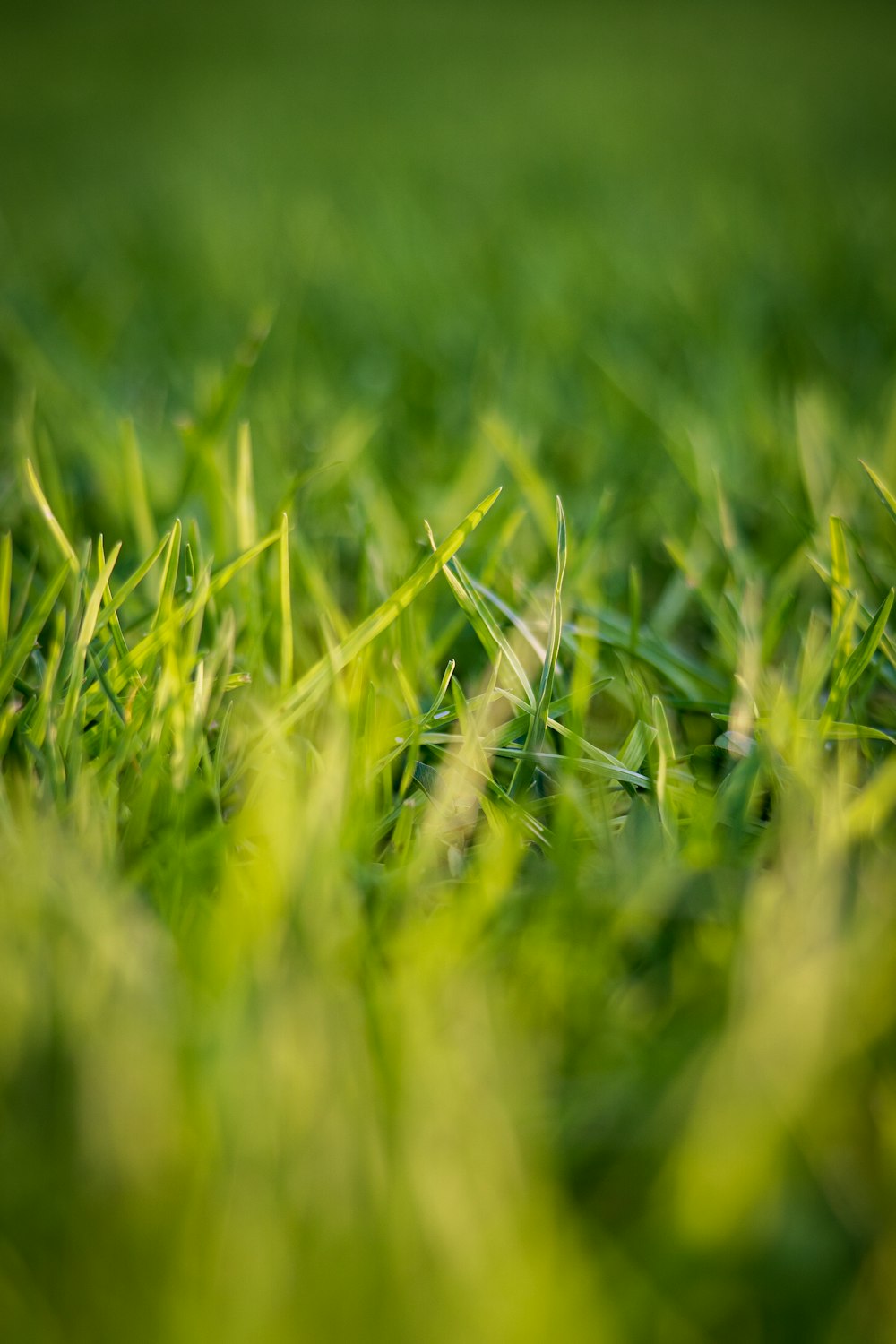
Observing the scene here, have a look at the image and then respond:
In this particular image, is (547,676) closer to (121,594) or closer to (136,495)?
(121,594)

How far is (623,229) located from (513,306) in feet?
1.54

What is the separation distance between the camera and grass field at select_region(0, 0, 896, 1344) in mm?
287

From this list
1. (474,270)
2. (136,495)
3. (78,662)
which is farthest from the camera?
(474,270)

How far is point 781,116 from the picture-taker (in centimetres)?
248

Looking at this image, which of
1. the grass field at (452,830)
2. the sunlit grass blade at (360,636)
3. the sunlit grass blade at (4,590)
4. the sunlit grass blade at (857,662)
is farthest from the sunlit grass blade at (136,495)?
the sunlit grass blade at (857,662)

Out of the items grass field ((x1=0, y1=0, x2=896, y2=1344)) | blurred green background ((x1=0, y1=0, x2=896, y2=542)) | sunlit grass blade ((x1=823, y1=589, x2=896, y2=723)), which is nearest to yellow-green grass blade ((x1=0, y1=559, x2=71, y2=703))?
A: grass field ((x1=0, y1=0, x2=896, y2=1344))

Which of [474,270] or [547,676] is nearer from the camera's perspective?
Answer: [547,676]

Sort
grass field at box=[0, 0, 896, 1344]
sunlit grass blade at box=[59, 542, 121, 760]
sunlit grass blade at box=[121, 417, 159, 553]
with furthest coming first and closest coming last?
sunlit grass blade at box=[121, 417, 159, 553], sunlit grass blade at box=[59, 542, 121, 760], grass field at box=[0, 0, 896, 1344]

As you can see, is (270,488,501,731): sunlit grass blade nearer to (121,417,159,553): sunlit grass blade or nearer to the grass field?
the grass field

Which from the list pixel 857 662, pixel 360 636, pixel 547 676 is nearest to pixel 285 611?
pixel 360 636

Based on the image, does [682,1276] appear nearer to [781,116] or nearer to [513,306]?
[513,306]

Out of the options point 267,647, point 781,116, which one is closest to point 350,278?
point 267,647

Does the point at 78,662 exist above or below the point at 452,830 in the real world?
above

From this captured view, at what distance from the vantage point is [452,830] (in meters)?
0.48
